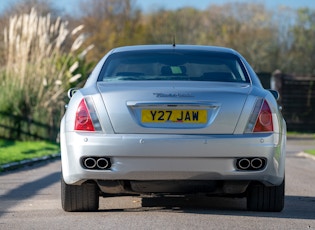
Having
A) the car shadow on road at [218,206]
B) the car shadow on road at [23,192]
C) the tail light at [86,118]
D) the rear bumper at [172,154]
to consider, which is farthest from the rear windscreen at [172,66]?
the car shadow on road at [23,192]

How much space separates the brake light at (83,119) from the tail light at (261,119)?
4.12 feet

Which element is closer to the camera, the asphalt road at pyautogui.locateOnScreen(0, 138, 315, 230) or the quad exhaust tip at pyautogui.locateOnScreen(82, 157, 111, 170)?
the asphalt road at pyautogui.locateOnScreen(0, 138, 315, 230)

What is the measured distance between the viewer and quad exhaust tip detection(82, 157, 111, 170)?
6770 millimetres

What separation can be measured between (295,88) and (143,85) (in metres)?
30.0

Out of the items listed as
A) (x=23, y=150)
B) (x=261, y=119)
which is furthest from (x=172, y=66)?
(x=23, y=150)

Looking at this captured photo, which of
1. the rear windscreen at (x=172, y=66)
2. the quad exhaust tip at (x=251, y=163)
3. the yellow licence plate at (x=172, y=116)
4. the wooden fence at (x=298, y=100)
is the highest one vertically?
the rear windscreen at (x=172, y=66)

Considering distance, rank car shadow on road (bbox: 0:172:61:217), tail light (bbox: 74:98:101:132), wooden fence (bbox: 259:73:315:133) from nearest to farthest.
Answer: tail light (bbox: 74:98:101:132) < car shadow on road (bbox: 0:172:61:217) < wooden fence (bbox: 259:73:315:133)

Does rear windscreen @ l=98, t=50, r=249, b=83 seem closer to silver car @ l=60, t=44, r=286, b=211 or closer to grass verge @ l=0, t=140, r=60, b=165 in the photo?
silver car @ l=60, t=44, r=286, b=211

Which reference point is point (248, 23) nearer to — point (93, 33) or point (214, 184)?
point (93, 33)

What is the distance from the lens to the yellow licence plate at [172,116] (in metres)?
6.75

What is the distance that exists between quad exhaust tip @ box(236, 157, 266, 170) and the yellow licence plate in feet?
1.41

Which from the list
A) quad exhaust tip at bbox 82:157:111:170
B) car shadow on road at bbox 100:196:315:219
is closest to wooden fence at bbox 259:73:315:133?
car shadow on road at bbox 100:196:315:219

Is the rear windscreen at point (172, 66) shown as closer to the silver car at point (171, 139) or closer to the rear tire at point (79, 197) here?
the silver car at point (171, 139)

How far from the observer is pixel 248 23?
186 feet
